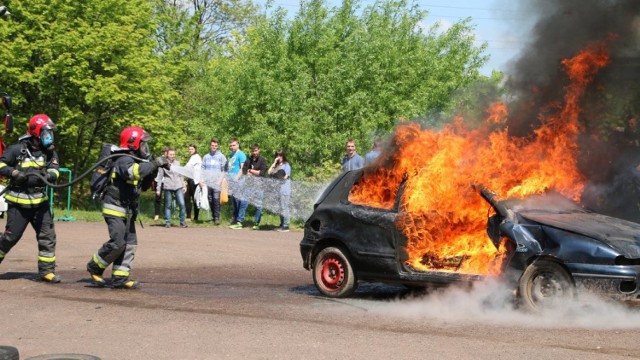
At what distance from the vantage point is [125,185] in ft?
36.3

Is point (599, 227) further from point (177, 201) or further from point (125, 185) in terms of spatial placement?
point (177, 201)

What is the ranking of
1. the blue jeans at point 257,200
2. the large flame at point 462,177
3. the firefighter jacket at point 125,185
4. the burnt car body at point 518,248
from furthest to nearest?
the blue jeans at point 257,200
the firefighter jacket at point 125,185
the large flame at point 462,177
the burnt car body at point 518,248

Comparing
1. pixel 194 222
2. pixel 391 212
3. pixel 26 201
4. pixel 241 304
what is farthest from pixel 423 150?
pixel 194 222

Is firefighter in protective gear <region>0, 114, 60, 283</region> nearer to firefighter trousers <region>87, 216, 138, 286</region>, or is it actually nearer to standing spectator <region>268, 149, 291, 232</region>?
firefighter trousers <region>87, 216, 138, 286</region>

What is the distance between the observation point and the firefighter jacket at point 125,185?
10.8 m

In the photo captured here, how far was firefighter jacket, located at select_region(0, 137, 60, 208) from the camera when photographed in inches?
441

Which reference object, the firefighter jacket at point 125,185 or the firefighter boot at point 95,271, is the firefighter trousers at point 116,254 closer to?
the firefighter boot at point 95,271

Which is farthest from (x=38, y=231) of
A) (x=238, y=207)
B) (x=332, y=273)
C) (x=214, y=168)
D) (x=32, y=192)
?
(x=238, y=207)

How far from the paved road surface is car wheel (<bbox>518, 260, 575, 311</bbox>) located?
0.49ft

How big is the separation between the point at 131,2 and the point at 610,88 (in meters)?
23.4

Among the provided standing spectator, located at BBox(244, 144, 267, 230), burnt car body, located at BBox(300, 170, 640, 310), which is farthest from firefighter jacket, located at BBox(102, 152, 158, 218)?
standing spectator, located at BBox(244, 144, 267, 230)

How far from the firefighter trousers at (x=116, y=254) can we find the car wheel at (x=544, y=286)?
192 inches

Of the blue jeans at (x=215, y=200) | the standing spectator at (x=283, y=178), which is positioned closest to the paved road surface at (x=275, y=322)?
the standing spectator at (x=283, y=178)

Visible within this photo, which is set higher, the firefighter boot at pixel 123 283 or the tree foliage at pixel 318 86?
the tree foliage at pixel 318 86
